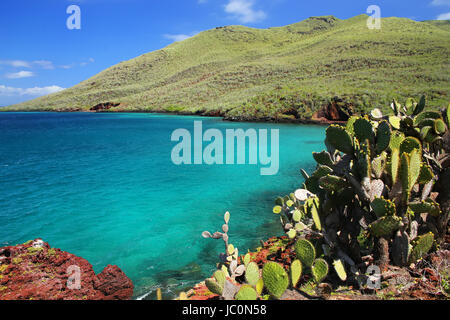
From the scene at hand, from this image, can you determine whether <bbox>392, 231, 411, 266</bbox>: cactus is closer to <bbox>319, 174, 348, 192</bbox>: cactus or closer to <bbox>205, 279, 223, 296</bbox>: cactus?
<bbox>319, 174, 348, 192</bbox>: cactus

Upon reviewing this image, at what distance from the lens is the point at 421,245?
3.04m

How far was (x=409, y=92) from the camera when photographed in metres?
34.1

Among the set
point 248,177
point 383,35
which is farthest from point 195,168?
point 383,35

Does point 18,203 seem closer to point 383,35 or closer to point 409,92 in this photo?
point 409,92

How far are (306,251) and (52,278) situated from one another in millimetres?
4269

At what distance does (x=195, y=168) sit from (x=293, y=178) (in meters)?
5.57

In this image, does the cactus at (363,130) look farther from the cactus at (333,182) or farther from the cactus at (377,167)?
the cactus at (333,182)

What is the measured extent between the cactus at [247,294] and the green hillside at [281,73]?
115 feet

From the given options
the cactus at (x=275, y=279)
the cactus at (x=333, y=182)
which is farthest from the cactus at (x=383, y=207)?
the cactus at (x=275, y=279)

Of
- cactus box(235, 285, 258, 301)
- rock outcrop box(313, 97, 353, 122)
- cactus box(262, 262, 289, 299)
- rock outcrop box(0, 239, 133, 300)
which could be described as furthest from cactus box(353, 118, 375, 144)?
rock outcrop box(313, 97, 353, 122)

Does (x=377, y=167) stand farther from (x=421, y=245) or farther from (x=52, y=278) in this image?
(x=52, y=278)

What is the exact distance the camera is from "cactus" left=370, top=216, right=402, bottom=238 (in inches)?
112

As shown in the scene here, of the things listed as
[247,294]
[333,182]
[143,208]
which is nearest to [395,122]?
[333,182]

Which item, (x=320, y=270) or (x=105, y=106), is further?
(x=105, y=106)
